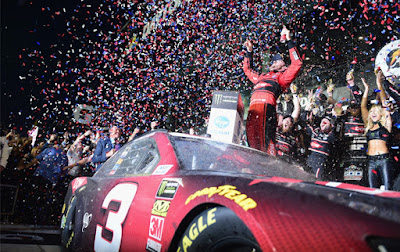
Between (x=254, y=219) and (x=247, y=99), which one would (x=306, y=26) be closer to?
(x=247, y=99)

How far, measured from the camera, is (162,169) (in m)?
1.55

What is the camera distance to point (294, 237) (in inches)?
29.2

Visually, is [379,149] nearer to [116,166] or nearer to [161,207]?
[116,166]

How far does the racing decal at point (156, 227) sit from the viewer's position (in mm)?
1214

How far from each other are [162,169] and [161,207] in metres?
0.31

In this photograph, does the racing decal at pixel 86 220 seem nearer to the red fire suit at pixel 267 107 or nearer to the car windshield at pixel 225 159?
the car windshield at pixel 225 159

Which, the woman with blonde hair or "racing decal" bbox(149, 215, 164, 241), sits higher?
the woman with blonde hair

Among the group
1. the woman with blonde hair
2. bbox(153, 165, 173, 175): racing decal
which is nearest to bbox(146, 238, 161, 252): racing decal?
bbox(153, 165, 173, 175): racing decal

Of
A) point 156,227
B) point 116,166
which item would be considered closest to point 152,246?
point 156,227

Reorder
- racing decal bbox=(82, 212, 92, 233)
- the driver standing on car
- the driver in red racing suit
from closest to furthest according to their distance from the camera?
racing decal bbox=(82, 212, 92, 233) < the driver in red racing suit < the driver standing on car

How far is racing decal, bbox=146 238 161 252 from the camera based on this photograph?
118 cm

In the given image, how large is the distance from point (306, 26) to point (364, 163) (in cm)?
470

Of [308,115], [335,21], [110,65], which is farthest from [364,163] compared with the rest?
[110,65]

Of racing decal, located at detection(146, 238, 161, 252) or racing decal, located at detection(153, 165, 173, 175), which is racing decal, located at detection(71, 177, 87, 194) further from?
racing decal, located at detection(146, 238, 161, 252)
